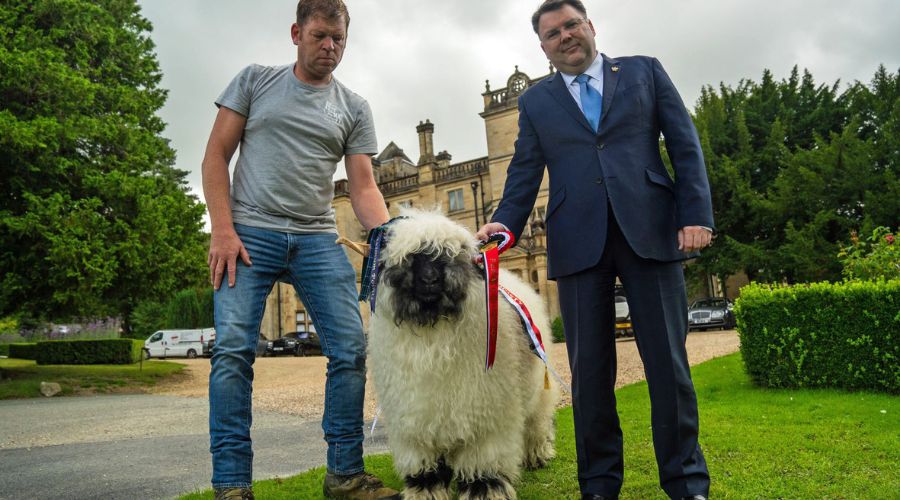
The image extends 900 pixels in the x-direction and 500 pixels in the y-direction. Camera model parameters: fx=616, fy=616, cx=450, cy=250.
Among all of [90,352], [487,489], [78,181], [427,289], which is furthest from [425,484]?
[90,352]

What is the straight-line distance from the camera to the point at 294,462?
6141 mm

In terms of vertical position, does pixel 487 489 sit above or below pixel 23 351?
below

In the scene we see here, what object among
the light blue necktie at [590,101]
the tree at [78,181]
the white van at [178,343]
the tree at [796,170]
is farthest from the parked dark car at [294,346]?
the light blue necktie at [590,101]

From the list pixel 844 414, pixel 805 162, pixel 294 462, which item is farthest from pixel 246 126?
pixel 805 162

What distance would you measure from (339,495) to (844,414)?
18.0 ft

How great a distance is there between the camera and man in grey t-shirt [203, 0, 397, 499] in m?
3.76

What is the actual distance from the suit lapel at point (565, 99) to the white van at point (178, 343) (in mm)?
39878

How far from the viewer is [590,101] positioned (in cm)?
377

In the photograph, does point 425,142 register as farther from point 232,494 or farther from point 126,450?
point 232,494

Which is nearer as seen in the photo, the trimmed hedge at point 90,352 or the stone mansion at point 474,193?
the trimmed hedge at point 90,352

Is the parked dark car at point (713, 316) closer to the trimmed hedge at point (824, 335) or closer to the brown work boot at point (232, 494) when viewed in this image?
the trimmed hedge at point (824, 335)

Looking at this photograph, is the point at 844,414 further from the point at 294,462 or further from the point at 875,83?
the point at 875,83

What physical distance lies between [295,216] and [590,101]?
199 cm

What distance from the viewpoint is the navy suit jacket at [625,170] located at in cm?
348
